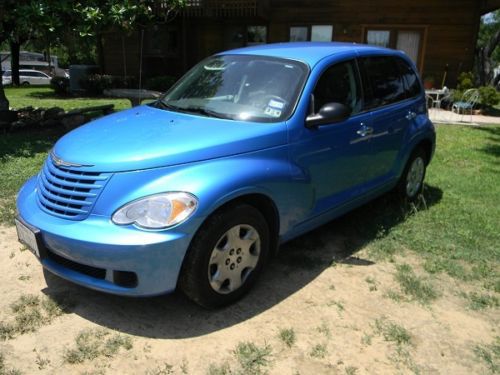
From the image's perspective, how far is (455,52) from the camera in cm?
1578

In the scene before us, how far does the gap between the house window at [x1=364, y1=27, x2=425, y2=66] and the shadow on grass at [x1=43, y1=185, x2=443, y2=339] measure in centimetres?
1320

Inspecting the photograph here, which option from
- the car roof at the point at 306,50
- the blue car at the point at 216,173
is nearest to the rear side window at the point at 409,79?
the blue car at the point at 216,173

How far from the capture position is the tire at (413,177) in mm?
5188

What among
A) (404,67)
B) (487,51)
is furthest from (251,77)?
(487,51)

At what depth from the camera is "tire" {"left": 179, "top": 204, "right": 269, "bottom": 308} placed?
295cm

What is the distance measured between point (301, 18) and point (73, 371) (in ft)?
53.6

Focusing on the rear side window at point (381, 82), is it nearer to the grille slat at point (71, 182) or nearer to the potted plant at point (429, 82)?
the grille slat at point (71, 182)

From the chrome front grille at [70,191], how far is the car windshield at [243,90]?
3.69 feet

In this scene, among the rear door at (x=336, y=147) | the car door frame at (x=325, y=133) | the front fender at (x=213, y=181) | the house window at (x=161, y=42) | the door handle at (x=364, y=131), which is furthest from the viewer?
the house window at (x=161, y=42)

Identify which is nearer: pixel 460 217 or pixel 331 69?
pixel 331 69

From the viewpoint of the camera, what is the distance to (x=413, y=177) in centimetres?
537

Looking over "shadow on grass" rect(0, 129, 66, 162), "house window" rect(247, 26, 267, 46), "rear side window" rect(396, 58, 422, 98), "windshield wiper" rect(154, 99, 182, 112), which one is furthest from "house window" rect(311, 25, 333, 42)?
"windshield wiper" rect(154, 99, 182, 112)

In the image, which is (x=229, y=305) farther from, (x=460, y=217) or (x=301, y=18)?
(x=301, y=18)

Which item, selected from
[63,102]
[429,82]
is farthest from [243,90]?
[429,82]
